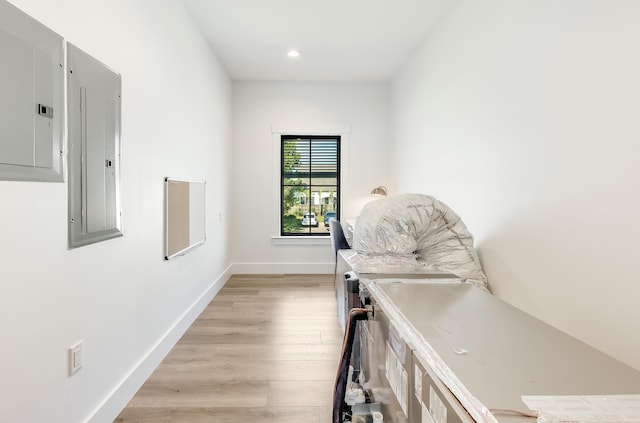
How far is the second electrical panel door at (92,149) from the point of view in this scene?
138 cm

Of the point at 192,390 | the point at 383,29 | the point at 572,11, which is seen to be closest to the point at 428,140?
the point at 383,29

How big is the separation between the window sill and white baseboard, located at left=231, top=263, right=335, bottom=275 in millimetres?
294

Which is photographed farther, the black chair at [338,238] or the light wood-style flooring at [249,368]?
the black chair at [338,238]

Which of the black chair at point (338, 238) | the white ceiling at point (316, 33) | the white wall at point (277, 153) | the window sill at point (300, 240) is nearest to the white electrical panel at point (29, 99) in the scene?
the white ceiling at point (316, 33)

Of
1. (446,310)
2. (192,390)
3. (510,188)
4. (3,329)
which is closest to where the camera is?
(446,310)

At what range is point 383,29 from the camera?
10.2ft

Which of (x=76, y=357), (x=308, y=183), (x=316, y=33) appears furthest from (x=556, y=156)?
(x=308, y=183)

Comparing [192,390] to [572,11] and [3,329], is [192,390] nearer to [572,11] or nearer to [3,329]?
[3,329]

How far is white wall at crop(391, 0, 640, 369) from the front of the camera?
1.16 metres

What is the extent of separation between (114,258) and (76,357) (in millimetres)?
473

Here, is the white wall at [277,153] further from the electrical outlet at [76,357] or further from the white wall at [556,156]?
the electrical outlet at [76,357]

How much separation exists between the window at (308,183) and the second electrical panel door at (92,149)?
3.07 m

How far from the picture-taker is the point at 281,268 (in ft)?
15.3

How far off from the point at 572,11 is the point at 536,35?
9.0 inches
